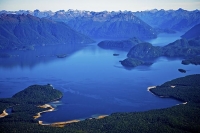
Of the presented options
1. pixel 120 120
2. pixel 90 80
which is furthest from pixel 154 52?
pixel 120 120

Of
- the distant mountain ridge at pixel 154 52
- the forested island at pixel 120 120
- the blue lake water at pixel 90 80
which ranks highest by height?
the distant mountain ridge at pixel 154 52

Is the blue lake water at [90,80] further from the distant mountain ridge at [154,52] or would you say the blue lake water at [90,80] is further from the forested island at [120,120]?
the distant mountain ridge at [154,52]

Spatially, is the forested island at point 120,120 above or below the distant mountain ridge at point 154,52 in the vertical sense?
below

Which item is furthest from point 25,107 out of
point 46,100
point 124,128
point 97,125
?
point 124,128

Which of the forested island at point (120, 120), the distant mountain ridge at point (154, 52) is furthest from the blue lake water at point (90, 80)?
the distant mountain ridge at point (154, 52)

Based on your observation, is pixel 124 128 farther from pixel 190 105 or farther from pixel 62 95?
pixel 62 95

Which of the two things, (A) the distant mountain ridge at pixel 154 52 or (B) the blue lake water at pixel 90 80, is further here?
(A) the distant mountain ridge at pixel 154 52

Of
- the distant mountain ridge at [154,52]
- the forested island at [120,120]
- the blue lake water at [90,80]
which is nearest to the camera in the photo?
the forested island at [120,120]
